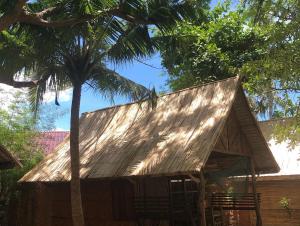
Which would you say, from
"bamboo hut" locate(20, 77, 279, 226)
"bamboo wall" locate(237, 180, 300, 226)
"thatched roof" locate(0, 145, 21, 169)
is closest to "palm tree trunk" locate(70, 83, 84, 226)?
"bamboo hut" locate(20, 77, 279, 226)

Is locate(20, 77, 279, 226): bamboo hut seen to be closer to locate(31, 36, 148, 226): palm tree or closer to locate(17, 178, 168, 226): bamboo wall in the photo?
locate(17, 178, 168, 226): bamboo wall

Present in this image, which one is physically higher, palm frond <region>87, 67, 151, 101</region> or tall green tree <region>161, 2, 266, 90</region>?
tall green tree <region>161, 2, 266, 90</region>

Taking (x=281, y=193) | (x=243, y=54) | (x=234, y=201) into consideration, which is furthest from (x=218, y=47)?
(x=234, y=201)

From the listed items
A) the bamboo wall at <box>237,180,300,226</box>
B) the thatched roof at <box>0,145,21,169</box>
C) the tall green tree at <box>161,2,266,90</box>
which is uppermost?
the tall green tree at <box>161,2,266,90</box>

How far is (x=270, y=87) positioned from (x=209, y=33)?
910cm

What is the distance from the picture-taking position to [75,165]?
9711 mm

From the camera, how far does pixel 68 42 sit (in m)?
9.25

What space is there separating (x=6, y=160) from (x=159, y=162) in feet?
11.3

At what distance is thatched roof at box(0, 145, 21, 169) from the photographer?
354 inches

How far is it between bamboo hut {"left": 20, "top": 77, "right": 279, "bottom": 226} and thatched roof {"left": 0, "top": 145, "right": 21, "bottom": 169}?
181 centimetres

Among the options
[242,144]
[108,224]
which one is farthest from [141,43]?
[108,224]

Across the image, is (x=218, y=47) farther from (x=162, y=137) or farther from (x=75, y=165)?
(x=75, y=165)

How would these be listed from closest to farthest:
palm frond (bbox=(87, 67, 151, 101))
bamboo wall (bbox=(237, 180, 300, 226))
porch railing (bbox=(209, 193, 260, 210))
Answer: palm frond (bbox=(87, 67, 151, 101)) → porch railing (bbox=(209, 193, 260, 210)) → bamboo wall (bbox=(237, 180, 300, 226))

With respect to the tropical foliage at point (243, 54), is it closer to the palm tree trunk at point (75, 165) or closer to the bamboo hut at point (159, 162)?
the bamboo hut at point (159, 162)
